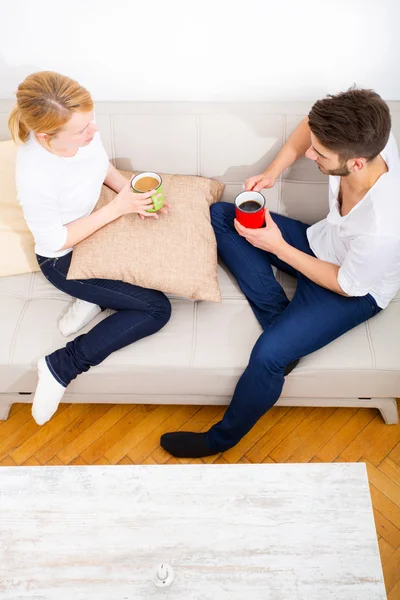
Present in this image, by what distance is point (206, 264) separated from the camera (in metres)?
1.73

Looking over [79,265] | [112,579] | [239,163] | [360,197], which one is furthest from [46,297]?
[360,197]

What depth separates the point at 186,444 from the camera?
6.24 ft

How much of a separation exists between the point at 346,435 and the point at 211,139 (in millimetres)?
1121

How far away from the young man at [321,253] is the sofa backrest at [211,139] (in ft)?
0.28

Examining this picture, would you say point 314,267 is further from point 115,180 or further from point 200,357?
point 115,180

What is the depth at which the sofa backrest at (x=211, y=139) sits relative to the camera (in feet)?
6.03

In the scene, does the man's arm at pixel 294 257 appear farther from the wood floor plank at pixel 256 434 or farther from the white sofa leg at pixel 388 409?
the wood floor plank at pixel 256 434

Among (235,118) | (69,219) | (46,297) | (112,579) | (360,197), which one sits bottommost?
(112,579)

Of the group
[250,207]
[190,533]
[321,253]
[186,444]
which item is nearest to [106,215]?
[250,207]

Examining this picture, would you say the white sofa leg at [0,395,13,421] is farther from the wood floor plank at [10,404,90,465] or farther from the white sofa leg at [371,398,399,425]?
the white sofa leg at [371,398,399,425]

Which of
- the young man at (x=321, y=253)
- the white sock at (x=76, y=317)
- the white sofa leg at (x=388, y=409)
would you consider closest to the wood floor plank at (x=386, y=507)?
the white sofa leg at (x=388, y=409)

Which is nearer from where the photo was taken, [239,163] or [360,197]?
[360,197]

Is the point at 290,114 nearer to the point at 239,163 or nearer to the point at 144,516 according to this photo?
the point at 239,163

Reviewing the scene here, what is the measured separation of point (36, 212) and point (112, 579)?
3.20 feet
